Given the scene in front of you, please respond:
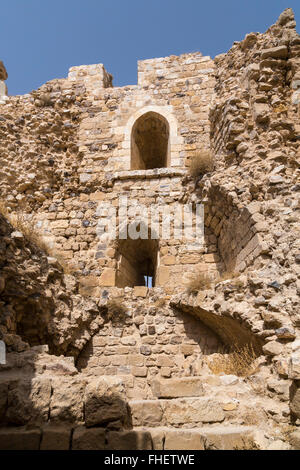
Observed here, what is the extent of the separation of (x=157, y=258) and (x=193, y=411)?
176 inches

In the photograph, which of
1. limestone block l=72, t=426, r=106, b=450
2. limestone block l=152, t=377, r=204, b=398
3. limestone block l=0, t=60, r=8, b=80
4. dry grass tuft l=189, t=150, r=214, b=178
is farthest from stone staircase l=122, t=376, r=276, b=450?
limestone block l=0, t=60, r=8, b=80

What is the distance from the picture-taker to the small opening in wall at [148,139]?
8.83 m

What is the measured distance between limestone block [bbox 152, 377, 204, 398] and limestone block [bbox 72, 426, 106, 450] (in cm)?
90

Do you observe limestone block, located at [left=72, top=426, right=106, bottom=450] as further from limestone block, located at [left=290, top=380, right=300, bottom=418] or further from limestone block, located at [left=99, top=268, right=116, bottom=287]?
limestone block, located at [left=99, top=268, right=116, bottom=287]

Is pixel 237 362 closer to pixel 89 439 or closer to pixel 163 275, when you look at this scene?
pixel 163 275

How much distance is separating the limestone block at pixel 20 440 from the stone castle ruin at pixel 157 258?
0.02 m

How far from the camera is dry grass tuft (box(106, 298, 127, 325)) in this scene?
664cm

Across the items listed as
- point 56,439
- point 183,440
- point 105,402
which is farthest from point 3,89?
A: point 183,440

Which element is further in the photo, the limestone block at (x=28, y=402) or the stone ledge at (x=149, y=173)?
the stone ledge at (x=149, y=173)

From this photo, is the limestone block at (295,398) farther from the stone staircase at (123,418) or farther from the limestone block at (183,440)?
the limestone block at (183,440)

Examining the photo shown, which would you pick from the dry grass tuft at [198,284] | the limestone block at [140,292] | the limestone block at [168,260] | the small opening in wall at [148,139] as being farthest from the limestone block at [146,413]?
the small opening in wall at [148,139]

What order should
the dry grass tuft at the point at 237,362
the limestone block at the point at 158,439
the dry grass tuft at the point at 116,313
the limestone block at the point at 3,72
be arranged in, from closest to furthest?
1. the limestone block at the point at 158,439
2. the dry grass tuft at the point at 237,362
3. the dry grass tuft at the point at 116,313
4. the limestone block at the point at 3,72

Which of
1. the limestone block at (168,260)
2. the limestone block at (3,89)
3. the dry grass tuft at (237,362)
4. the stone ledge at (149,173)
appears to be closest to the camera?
the dry grass tuft at (237,362)
